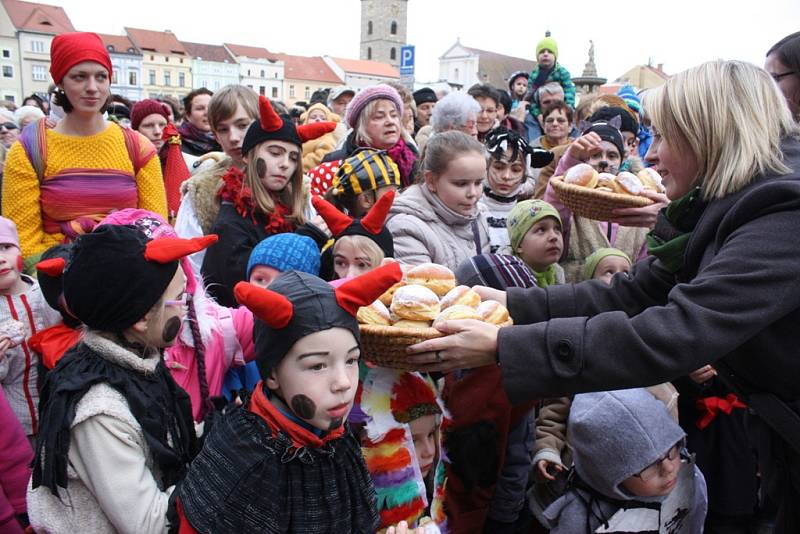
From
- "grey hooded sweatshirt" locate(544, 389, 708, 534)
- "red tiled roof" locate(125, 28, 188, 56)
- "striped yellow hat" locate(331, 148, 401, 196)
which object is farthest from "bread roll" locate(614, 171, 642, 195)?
"red tiled roof" locate(125, 28, 188, 56)

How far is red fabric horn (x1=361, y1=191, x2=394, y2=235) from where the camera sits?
262 centimetres

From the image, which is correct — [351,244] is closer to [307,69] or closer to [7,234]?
[7,234]

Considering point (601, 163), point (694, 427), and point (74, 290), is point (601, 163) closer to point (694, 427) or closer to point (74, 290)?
point (694, 427)

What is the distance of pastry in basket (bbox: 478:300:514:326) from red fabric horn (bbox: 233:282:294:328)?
0.84 m

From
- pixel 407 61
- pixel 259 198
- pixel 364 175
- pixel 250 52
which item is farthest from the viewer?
pixel 250 52

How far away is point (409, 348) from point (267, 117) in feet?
6.40

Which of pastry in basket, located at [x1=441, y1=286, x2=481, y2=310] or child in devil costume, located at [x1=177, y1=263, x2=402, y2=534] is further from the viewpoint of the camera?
pastry in basket, located at [x1=441, y1=286, x2=481, y2=310]

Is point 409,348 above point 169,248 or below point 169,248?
below

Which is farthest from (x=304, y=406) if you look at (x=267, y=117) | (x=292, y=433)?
(x=267, y=117)

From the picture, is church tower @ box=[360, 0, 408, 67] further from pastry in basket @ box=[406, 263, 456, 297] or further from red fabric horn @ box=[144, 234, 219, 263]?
red fabric horn @ box=[144, 234, 219, 263]

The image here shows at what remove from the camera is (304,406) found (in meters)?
1.73

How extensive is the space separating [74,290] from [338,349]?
2.85 feet

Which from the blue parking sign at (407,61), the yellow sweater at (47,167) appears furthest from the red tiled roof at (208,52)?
the yellow sweater at (47,167)

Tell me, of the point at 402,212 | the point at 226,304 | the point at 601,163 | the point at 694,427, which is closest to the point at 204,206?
the point at 226,304
